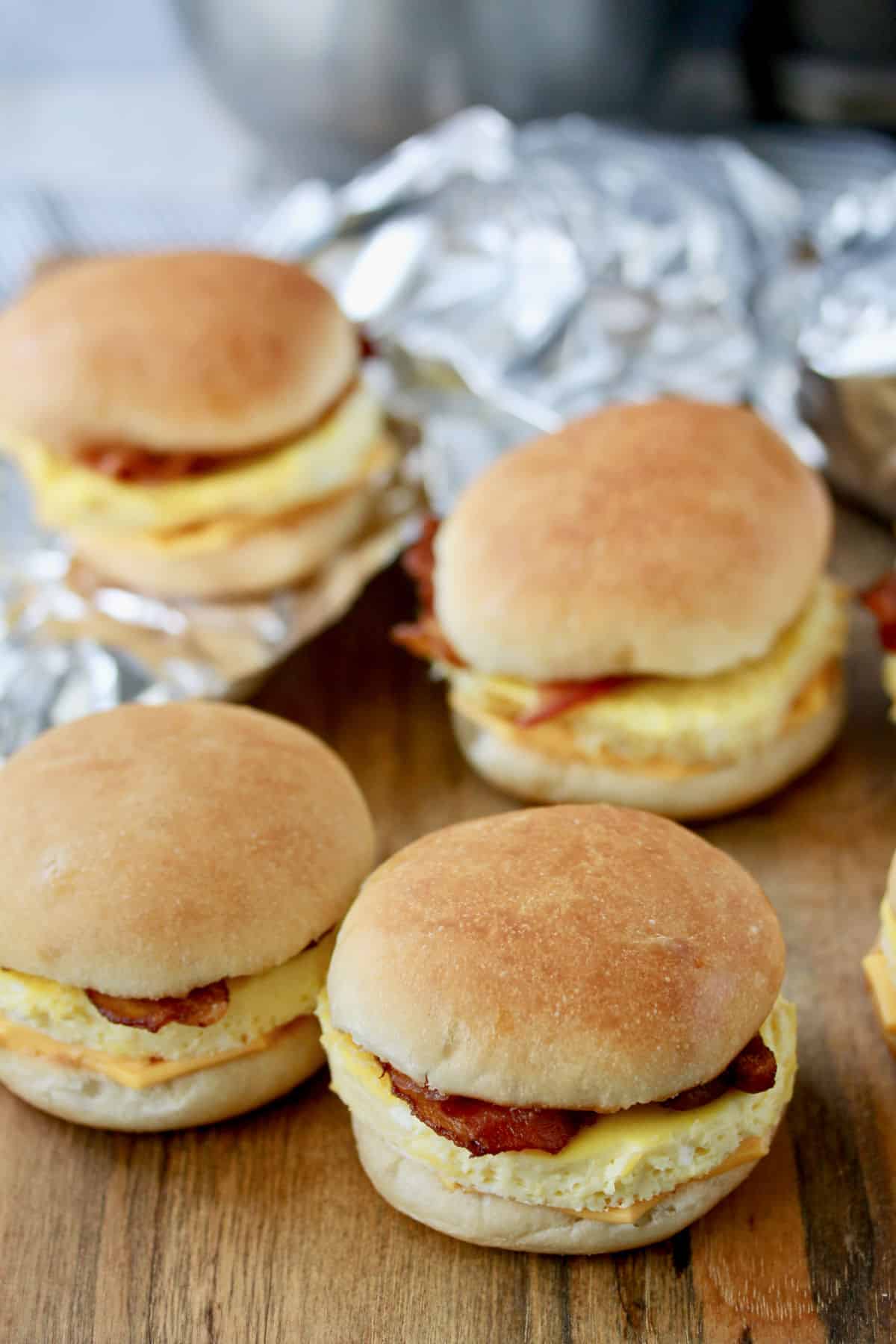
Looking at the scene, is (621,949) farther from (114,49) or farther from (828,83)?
(114,49)

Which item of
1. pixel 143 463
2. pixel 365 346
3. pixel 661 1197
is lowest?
pixel 661 1197

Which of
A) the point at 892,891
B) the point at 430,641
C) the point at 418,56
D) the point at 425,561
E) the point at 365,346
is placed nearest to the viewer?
the point at 892,891

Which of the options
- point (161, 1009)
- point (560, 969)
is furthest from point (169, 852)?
point (560, 969)

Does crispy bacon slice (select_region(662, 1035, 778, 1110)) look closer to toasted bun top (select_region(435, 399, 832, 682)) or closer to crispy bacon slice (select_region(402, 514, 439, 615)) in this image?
toasted bun top (select_region(435, 399, 832, 682))

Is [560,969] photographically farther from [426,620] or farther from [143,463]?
[143,463]

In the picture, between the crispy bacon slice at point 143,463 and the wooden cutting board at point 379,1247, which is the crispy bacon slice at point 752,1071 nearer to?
the wooden cutting board at point 379,1247

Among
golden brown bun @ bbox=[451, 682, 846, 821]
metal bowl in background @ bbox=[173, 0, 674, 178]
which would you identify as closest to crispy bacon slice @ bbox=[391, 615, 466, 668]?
golden brown bun @ bbox=[451, 682, 846, 821]

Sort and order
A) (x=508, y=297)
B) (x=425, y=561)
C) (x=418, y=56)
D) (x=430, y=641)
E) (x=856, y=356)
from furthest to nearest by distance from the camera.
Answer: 1. (x=418, y=56)
2. (x=508, y=297)
3. (x=856, y=356)
4. (x=425, y=561)
5. (x=430, y=641)
